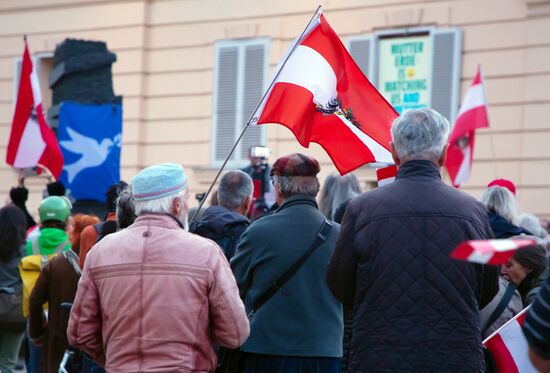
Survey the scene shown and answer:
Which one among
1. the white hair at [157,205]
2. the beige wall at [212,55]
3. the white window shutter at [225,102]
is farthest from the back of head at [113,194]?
the white window shutter at [225,102]

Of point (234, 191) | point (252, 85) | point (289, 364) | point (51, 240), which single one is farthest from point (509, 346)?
point (252, 85)

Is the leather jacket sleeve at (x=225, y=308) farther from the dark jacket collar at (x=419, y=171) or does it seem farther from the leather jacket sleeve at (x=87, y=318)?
the dark jacket collar at (x=419, y=171)

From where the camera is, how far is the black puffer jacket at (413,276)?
398 centimetres

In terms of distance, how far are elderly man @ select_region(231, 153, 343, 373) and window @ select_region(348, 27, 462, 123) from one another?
28.1ft

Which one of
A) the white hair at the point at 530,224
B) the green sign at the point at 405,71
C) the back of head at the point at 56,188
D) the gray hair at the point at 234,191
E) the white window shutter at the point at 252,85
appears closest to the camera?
the gray hair at the point at 234,191

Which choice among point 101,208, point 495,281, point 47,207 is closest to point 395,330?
point 495,281

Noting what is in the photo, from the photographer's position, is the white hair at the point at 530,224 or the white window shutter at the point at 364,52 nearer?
the white hair at the point at 530,224

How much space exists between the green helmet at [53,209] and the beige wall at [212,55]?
6.86m

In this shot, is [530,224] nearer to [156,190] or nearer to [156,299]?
[156,190]

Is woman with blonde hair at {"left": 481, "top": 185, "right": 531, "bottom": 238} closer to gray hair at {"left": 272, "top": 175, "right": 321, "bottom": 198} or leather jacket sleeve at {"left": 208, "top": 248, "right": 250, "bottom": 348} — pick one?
gray hair at {"left": 272, "top": 175, "right": 321, "bottom": 198}

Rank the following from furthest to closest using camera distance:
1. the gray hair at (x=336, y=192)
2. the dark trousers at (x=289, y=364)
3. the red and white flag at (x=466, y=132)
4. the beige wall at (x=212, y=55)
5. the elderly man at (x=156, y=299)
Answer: the beige wall at (x=212, y=55), the red and white flag at (x=466, y=132), the gray hair at (x=336, y=192), the dark trousers at (x=289, y=364), the elderly man at (x=156, y=299)

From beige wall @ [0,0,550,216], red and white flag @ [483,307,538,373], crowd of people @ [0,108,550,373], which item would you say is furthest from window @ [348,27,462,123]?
crowd of people @ [0,108,550,373]

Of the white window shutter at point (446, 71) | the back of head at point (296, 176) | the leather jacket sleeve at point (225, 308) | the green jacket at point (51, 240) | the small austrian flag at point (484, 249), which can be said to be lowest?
the green jacket at point (51, 240)

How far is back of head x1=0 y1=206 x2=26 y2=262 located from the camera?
8070 millimetres
